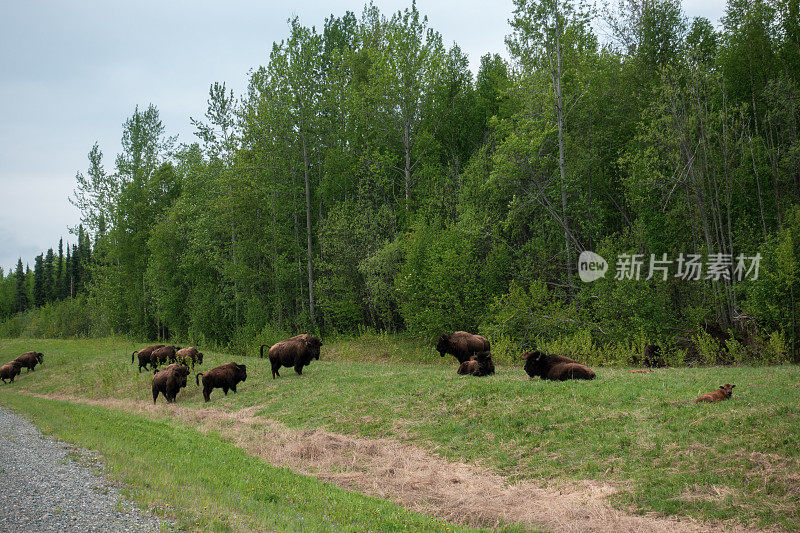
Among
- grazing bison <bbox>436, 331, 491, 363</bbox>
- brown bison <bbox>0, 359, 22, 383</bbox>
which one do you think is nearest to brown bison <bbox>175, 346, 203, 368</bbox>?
grazing bison <bbox>436, 331, 491, 363</bbox>

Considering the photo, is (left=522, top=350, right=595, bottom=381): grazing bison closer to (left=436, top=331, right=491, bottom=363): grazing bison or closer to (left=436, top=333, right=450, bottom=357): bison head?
(left=436, top=331, right=491, bottom=363): grazing bison

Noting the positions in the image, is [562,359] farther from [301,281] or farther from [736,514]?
[301,281]

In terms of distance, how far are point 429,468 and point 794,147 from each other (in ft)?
89.1

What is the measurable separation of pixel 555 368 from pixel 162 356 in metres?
20.9

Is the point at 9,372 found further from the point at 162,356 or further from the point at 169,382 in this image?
the point at 169,382

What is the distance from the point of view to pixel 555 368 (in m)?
15.1

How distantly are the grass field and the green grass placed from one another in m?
0.20

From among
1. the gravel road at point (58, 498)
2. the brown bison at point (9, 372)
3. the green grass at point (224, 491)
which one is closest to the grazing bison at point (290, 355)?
the green grass at point (224, 491)

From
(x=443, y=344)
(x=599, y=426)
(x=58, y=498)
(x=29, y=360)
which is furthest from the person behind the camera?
(x=29, y=360)

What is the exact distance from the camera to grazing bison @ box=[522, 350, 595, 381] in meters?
14.6

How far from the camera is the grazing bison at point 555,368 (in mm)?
14648

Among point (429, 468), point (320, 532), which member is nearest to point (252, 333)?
point (429, 468)

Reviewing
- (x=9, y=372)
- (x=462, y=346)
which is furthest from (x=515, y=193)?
(x=9, y=372)

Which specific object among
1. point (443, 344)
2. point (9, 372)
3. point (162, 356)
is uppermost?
point (443, 344)
